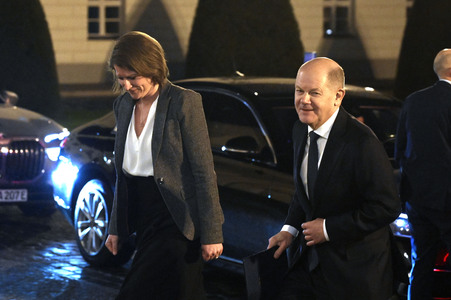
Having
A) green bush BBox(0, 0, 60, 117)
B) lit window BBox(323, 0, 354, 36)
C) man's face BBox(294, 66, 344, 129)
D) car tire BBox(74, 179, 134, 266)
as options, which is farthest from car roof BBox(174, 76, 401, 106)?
lit window BBox(323, 0, 354, 36)

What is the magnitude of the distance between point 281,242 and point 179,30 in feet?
88.0

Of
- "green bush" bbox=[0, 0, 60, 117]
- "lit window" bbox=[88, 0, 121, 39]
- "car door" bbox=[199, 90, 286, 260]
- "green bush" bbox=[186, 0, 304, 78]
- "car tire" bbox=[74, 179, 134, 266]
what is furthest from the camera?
"lit window" bbox=[88, 0, 121, 39]

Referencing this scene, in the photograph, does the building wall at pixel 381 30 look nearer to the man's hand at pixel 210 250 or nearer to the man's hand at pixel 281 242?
the man's hand at pixel 210 250

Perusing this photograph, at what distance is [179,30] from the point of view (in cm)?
3114

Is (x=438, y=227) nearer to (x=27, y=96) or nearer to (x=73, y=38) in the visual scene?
(x=27, y=96)

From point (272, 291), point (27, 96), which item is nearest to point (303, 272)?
point (272, 291)

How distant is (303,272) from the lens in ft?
15.0

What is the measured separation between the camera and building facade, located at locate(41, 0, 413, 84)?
2998 cm

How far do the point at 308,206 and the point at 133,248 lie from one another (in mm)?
4352

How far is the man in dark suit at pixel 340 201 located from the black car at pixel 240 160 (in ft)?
7.59

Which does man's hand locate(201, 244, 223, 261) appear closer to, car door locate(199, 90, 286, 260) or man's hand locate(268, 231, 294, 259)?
man's hand locate(268, 231, 294, 259)

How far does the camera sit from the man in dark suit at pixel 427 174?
6.33 meters

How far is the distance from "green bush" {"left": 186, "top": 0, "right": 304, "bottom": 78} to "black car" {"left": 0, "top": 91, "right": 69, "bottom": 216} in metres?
9.26

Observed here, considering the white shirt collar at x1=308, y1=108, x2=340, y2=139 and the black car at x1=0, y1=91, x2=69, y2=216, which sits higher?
the white shirt collar at x1=308, y1=108, x2=340, y2=139
